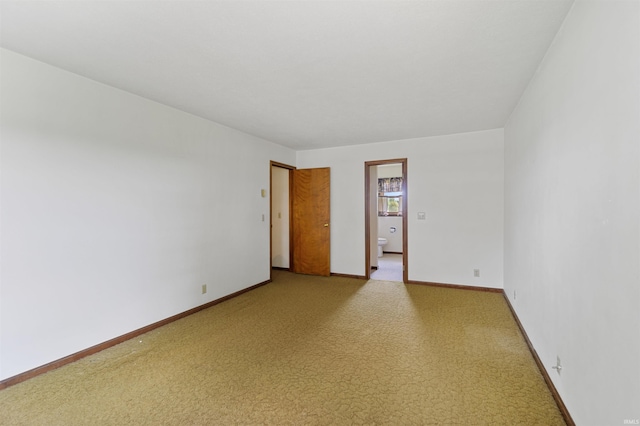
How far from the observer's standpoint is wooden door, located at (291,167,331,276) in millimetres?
5363

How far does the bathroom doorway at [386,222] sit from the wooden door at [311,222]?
755 mm

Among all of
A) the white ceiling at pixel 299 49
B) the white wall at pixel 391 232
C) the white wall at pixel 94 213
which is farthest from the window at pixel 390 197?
the white wall at pixel 94 213

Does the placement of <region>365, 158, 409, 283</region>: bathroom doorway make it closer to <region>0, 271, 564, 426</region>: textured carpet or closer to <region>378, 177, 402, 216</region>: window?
<region>378, 177, 402, 216</region>: window

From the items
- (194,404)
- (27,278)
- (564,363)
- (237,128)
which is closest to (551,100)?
(564,363)

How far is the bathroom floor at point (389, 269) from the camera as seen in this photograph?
17.2ft

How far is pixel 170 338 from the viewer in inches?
112

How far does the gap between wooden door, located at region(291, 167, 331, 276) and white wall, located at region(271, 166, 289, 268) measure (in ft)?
0.93

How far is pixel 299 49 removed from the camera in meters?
2.07

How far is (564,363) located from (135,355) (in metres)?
3.21

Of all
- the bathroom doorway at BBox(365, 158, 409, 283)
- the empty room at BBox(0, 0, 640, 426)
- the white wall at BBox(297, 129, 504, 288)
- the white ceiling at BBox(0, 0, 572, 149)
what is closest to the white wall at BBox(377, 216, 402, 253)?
the bathroom doorway at BBox(365, 158, 409, 283)

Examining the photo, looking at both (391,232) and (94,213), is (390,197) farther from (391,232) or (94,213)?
(94,213)

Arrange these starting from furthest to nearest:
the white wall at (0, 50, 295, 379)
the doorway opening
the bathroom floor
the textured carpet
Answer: the doorway opening < the bathroom floor < the white wall at (0, 50, 295, 379) < the textured carpet

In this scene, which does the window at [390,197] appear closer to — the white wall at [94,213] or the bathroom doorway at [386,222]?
the bathroom doorway at [386,222]

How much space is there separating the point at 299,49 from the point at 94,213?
88.7 inches
